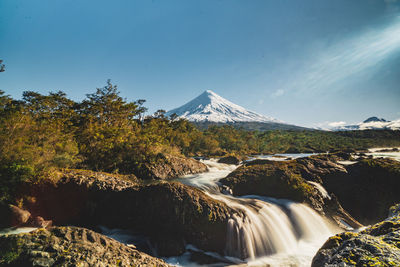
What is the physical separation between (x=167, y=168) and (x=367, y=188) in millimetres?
13365

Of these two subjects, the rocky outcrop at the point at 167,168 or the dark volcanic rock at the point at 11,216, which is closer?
the dark volcanic rock at the point at 11,216

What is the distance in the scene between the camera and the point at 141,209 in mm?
6457

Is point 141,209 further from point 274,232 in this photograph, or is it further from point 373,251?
point 373,251

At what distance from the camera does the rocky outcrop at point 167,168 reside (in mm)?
12721

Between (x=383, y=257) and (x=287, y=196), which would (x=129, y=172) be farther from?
(x=383, y=257)

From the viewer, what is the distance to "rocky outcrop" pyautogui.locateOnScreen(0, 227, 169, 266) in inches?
110

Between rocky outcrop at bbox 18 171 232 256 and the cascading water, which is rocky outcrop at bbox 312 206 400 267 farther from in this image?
rocky outcrop at bbox 18 171 232 256

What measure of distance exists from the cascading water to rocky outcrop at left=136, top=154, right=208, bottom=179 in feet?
20.2

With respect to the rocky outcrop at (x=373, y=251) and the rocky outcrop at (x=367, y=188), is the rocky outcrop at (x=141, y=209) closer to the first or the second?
the rocky outcrop at (x=373, y=251)

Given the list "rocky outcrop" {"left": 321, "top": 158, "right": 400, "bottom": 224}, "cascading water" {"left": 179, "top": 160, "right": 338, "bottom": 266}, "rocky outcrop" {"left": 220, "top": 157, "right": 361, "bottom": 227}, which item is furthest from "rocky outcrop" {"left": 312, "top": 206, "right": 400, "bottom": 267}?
A: "rocky outcrop" {"left": 321, "top": 158, "right": 400, "bottom": 224}

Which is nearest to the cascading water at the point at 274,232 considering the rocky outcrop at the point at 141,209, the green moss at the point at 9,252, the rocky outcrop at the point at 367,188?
the rocky outcrop at the point at 141,209

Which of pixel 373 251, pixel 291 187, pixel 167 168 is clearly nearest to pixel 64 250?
pixel 373 251

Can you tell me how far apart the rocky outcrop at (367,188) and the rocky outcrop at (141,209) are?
8287 millimetres

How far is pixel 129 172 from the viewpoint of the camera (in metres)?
12.6
